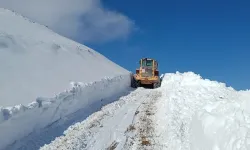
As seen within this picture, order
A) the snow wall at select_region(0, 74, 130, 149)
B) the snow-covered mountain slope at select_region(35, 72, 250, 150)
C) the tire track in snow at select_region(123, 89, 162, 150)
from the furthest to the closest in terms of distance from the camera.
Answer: the tire track in snow at select_region(123, 89, 162, 150) < the snow wall at select_region(0, 74, 130, 149) < the snow-covered mountain slope at select_region(35, 72, 250, 150)

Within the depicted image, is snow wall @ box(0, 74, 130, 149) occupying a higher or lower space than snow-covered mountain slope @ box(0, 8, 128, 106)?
lower

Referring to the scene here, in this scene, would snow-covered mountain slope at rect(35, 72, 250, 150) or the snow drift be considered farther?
the snow drift

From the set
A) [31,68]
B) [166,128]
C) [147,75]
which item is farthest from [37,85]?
[147,75]

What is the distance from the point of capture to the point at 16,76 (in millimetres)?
13781

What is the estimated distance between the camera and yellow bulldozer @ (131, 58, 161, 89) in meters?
26.9

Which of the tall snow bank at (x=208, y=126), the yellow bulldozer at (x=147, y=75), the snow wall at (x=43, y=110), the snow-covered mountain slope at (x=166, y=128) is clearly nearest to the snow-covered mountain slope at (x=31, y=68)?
the snow wall at (x=43, y=110)

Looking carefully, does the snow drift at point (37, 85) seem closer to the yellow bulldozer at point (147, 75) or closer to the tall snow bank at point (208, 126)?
the yellow bulldozer at point (147, 75)

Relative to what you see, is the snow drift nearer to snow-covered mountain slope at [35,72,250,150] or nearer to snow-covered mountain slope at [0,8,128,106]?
snow-covered mountain slope at [0,8,128,106]

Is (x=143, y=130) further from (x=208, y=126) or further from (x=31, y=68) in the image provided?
(x=31, y=68)

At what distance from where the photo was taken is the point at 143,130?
1109cm

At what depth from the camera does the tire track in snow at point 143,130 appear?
9.70m

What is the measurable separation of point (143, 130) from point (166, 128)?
75 cm

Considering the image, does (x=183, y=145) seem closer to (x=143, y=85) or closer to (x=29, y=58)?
(x=29, y=58)

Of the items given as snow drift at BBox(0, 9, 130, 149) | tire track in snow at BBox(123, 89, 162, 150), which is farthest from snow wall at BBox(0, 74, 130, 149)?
tire track in snow at BBox(123, 89, 162, 150)
